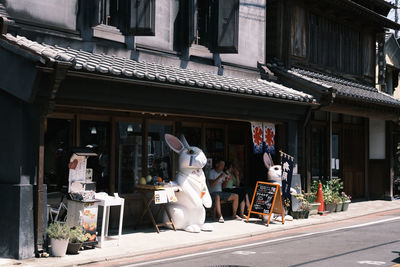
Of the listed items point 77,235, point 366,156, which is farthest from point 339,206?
point 77,235

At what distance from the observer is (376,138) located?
2300cm

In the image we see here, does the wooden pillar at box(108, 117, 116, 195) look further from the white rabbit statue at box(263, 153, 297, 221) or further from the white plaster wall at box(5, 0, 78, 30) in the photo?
the white rabbit statue at box(263, 153, 297, 221)

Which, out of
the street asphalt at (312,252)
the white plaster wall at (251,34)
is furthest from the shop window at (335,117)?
the street asphalt at (312,252)

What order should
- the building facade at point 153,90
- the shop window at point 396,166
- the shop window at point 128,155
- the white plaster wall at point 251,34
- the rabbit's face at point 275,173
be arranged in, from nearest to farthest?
the building facade at point 153,90, the shop window at point 128,155, the rabbit's face at point 275,173, the white plaster wall at point 251,34, the shop window at point 396,166

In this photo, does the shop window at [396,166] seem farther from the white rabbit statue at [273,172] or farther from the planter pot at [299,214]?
the white rabbit statue at [273,172]

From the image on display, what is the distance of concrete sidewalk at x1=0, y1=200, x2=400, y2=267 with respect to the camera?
9622 mm

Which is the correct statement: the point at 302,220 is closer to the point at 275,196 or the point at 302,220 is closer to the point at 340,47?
the point at 275,196

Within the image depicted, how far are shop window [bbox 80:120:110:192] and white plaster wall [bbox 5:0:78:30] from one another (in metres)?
2.32

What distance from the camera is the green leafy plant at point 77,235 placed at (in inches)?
400

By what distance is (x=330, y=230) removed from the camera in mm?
13844

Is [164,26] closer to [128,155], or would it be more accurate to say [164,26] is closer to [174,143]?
[174,143]

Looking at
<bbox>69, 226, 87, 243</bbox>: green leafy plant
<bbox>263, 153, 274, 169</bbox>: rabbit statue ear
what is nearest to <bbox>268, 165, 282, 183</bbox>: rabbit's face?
<bbox>263, 153, 274, 169</bbox>: rabbit statue ear

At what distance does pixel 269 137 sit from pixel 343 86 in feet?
18.1

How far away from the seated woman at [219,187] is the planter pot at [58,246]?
18.2 feet
